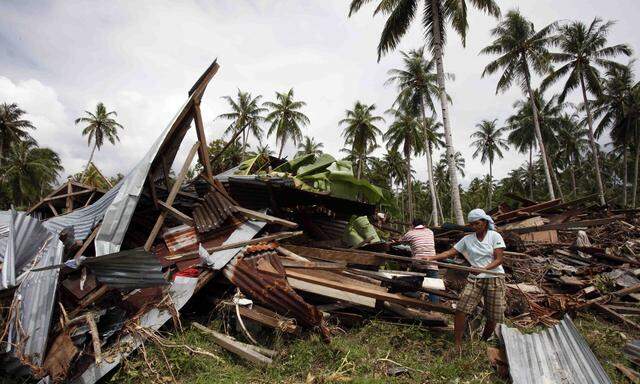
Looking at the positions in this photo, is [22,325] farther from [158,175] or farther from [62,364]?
[158,175]

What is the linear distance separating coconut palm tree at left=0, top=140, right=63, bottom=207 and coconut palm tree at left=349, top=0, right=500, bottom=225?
3396 cm

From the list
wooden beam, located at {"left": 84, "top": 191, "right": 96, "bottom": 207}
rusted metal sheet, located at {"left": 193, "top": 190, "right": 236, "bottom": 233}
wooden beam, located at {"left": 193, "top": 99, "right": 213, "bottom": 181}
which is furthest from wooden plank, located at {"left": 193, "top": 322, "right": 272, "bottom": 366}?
wooden beam, located at {"left": 84, "top": 191, "right": 96, "bottom": 207}

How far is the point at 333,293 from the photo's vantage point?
4.15 meters

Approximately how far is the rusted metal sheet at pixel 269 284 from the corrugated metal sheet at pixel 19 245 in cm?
193

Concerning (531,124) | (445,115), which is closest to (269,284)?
(445,115)

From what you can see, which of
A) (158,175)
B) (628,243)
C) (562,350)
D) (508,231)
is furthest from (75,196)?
(628,243)

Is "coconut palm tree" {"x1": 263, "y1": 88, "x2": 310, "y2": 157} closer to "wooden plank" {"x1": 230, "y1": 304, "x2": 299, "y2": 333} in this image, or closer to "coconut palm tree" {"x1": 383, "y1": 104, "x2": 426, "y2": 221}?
"coconut palm tree" {"x1": 383, "y1": 104, "x2": 426, "y2": 221}

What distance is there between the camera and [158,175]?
5289 millimetres

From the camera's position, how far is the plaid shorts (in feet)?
12.0

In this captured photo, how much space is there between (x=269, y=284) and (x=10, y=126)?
38.4 metres

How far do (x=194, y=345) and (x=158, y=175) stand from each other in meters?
2.91

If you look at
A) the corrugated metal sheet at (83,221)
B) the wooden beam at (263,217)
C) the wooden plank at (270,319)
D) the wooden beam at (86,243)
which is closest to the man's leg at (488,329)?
the wooden plank at (270,319)

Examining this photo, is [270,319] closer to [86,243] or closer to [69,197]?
[86,243]

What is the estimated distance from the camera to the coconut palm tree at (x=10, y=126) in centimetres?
2961
